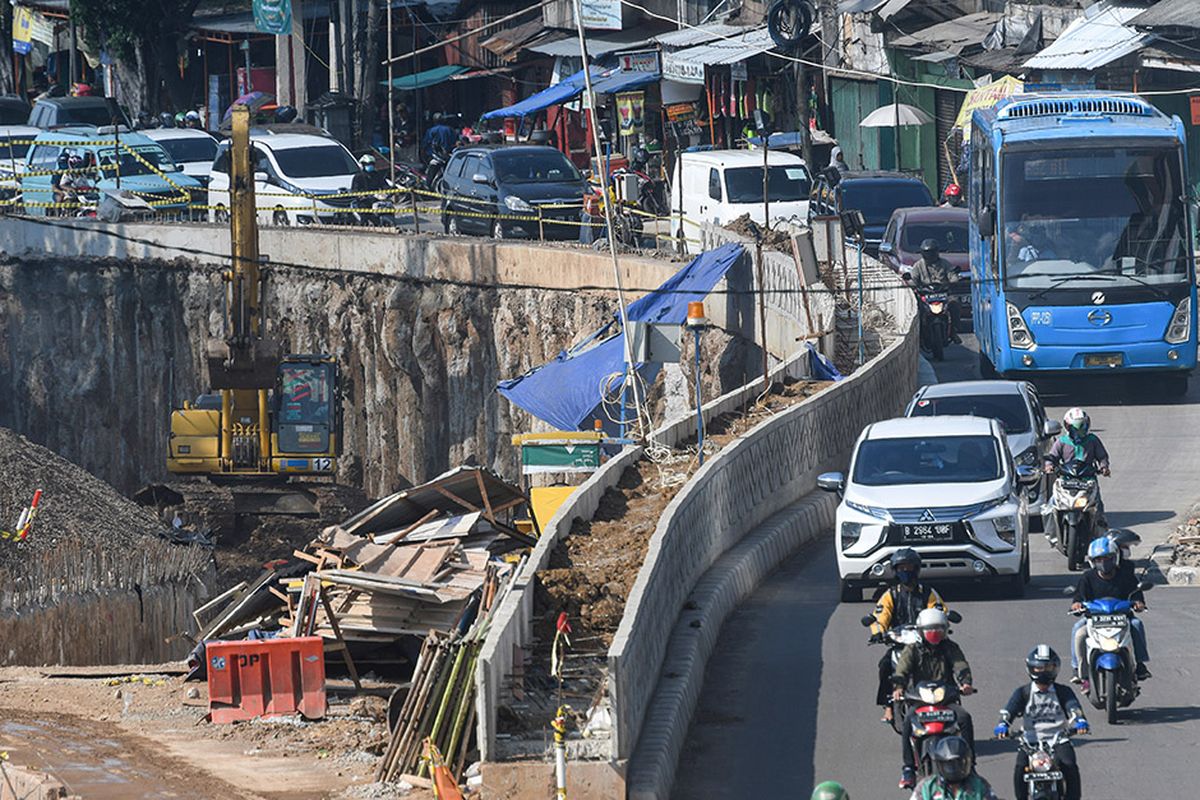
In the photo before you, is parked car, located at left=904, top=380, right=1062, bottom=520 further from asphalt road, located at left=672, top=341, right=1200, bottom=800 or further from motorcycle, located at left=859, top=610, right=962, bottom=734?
motorcycle, located at left=859, top=610, right=962, bottom=734

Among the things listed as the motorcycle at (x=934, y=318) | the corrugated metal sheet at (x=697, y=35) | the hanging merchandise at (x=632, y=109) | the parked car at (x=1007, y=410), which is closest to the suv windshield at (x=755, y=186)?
the motorcycle at (x=934, y=318)

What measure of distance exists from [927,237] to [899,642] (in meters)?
22.9

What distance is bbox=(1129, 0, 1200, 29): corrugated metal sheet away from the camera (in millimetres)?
38625

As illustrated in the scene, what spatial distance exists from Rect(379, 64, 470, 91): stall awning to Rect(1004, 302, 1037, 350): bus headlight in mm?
35877

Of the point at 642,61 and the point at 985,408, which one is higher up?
the point at 642,61

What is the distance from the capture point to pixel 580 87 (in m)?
50.0

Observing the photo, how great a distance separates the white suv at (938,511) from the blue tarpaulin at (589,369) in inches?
387

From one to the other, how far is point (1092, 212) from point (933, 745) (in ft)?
60.0

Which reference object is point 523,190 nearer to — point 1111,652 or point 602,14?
point 602,14

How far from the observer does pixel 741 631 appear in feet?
58.5

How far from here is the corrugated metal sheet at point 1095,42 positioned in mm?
40312

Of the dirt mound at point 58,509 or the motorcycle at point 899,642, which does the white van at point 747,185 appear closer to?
the dirt mound at point 58,509

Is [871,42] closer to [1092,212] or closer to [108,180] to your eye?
[108,180]

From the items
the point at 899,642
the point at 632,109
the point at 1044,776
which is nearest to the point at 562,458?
the point at 899,642
